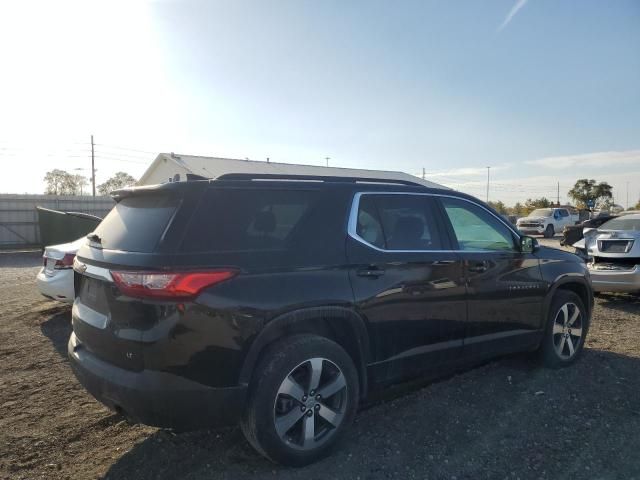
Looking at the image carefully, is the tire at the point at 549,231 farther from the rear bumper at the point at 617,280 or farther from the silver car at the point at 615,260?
the rear bumper at the point at 617,280

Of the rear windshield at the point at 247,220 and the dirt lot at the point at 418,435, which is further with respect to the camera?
the dirt lot at the point at 418,435

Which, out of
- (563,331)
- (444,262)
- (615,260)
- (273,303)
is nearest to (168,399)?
(273,303)

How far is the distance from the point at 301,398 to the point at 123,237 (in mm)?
1527

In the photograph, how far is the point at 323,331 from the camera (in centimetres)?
324

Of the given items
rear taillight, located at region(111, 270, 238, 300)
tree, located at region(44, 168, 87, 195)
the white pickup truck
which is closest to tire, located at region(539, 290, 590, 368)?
rear taillight, located at region(111, 270, 238, 300)

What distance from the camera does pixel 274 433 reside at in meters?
2.88

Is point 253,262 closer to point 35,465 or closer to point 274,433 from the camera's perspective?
point 274,433

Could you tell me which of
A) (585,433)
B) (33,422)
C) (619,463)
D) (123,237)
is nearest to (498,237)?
(585,433)

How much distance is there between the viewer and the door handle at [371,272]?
10.8ft

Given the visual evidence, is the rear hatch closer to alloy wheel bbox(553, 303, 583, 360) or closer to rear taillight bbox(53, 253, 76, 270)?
rear taillight bbox(53, 253, 76, 270)

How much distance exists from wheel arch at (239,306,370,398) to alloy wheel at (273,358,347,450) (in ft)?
0.70

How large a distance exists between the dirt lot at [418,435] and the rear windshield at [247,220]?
1427 mm

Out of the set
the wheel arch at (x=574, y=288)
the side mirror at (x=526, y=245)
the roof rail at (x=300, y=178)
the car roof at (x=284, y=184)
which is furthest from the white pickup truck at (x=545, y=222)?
Answer: the roof rail at (x=300, y=178)

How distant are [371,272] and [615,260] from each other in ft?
20.4
